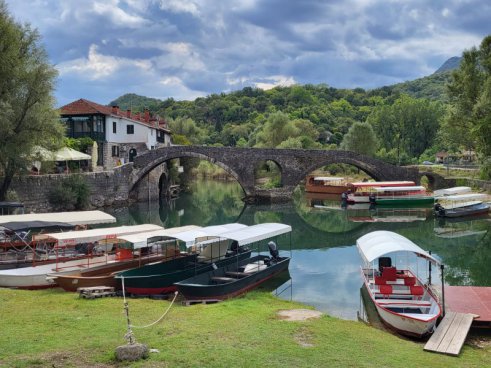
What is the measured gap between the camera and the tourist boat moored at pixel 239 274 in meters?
15.8

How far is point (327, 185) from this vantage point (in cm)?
5903

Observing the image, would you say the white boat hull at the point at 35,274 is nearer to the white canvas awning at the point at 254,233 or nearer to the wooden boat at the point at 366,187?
the white canvas awning at the point at 254,233

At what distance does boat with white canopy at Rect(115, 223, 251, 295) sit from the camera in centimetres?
1648

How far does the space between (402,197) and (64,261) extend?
3742cm

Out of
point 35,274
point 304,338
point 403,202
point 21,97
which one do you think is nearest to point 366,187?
point 403,202

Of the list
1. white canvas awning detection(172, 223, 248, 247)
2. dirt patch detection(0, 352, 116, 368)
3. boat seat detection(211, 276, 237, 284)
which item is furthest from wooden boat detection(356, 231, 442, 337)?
dirt patch detection(0, 352, 116, 368)

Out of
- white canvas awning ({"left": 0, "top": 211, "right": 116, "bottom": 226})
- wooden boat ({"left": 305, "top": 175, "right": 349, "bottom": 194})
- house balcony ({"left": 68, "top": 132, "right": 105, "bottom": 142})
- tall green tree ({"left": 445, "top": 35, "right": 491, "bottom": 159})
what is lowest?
white canvas awning ({"left": 0, "top": 211, "right": 116, "bottom": 226})

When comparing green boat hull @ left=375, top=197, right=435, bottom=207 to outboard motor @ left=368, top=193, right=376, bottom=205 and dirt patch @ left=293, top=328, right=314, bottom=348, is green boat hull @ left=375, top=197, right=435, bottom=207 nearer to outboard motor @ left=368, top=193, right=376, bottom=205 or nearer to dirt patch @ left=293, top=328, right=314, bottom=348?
outboard motor @ left=368, top=193, right=376, bottom=205

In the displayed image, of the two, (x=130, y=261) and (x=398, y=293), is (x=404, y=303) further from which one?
(x=130, y=261)

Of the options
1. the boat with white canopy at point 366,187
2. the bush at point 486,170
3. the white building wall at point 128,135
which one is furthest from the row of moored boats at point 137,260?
the boat with white canopy at point 366,187

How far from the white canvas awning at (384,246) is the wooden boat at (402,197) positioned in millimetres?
31769

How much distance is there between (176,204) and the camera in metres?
52.7

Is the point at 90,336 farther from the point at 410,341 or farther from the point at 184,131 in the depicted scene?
the point at 184,131

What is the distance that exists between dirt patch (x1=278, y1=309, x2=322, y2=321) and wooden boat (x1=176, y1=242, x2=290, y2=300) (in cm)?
287
